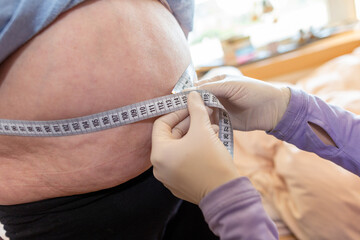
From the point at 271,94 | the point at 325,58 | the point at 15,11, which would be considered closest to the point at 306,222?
the point at 271,94

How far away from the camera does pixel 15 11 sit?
0.52 meters

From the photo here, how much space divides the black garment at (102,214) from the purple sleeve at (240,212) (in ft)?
1.07

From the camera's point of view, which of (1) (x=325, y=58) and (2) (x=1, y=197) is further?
(1) (x=325, y=58)

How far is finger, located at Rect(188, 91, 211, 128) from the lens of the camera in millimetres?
633

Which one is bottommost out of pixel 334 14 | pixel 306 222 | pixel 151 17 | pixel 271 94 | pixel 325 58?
pixel 306 222

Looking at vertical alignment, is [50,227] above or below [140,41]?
below

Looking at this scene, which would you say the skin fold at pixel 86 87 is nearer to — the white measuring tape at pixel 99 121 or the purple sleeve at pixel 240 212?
the white measuring tape at pixel 99 121

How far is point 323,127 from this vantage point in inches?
33.3

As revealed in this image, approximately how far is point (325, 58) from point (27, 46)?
8.33ft

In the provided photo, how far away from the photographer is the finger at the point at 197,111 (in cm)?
63

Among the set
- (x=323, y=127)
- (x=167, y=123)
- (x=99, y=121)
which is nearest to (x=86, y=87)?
(x=99, y=121)

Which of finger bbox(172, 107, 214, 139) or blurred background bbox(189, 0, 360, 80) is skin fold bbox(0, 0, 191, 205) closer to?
finger bbox(172, 107, 214, 139)

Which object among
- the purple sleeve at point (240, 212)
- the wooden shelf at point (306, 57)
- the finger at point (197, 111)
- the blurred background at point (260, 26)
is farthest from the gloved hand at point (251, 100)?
the blurred background at point (260, 26)

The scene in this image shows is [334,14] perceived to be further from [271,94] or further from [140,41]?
[140,41]
